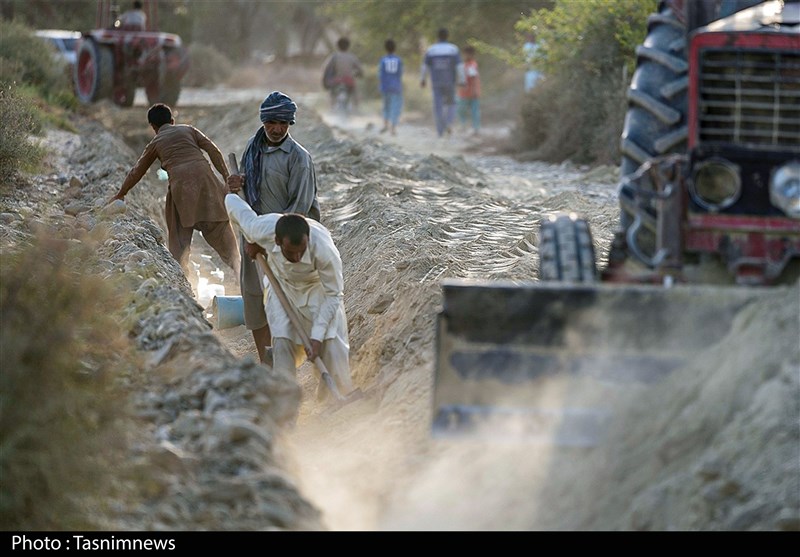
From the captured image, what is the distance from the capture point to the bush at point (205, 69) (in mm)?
38688

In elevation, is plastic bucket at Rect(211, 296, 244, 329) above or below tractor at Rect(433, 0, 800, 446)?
below

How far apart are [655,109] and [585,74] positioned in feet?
43.1

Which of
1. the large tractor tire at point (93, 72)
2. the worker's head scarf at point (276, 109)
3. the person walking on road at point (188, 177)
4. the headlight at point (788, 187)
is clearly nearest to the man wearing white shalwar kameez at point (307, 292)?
the worker's head scarf at point (276, 109)

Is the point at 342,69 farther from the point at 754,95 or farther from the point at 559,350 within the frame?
the point at 559,350

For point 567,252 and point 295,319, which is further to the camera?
point 295,319

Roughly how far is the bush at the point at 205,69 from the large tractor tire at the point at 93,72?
15.2 meters

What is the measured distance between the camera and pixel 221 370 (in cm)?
624

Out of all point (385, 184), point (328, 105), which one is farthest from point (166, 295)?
point (328, 105)

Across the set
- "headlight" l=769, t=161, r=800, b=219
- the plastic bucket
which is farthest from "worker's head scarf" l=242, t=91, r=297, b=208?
"headlight" l=769, t=161, r=800, b=219

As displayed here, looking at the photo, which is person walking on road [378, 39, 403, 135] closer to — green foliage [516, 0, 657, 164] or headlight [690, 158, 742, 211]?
green foliage [516, 0, 657, 164]

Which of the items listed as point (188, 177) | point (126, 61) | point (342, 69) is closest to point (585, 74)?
point (342, 69)

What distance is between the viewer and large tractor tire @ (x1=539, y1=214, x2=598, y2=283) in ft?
20.8

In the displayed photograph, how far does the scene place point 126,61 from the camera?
74.9 feet

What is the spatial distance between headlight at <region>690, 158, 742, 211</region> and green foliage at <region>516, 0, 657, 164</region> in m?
11.8
